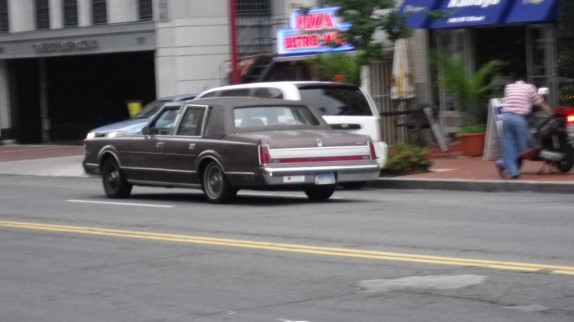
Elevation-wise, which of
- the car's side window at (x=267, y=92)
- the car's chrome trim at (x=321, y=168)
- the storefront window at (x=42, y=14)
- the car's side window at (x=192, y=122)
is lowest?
the car's chrome trim at (x=321, y=168)

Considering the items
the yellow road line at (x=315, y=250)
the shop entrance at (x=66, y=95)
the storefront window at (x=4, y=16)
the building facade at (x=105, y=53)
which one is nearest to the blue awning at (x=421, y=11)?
the building facade at (x=105, y=53)

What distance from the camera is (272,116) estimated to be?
17.2 m

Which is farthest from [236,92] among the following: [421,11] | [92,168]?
Answer: [421,11]

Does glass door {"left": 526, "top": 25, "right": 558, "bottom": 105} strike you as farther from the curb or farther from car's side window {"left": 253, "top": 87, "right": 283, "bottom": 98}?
car's side window {"left": 253, "top": 87, "right": 283, "bottom": 98}

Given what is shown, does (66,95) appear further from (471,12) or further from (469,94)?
(469,94)

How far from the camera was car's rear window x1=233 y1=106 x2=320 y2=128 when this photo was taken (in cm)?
1702

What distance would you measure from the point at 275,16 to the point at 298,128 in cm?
1897

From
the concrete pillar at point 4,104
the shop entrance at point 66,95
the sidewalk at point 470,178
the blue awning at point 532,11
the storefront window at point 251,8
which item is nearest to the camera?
the sidewalk at point 470,178

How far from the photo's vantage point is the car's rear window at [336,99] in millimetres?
19906

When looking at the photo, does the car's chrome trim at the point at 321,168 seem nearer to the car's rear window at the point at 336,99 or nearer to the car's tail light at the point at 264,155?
the car's tail light at the point at 264,155

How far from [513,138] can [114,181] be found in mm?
6487

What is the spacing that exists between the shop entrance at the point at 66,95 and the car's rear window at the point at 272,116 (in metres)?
25.1

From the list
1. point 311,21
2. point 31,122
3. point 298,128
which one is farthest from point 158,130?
point 31,122

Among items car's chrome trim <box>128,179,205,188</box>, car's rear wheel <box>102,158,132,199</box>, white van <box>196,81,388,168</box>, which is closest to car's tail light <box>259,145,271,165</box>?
car's chrome trim <box>128,179,205,188</box>
